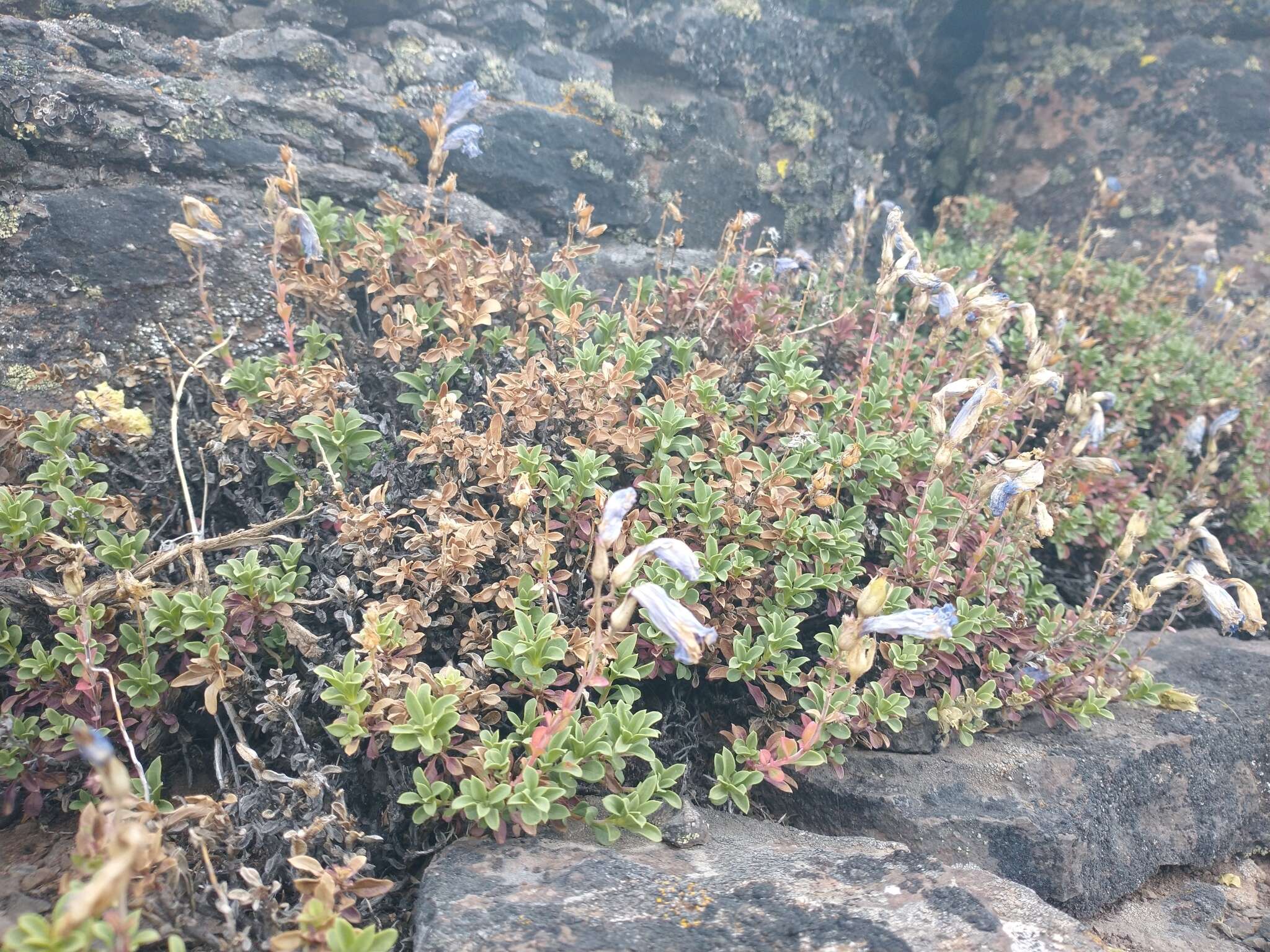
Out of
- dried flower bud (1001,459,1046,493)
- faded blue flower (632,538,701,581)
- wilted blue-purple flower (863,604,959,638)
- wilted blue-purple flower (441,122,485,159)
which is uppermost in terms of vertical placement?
wilted blue-purple flower (441,122,485,159)

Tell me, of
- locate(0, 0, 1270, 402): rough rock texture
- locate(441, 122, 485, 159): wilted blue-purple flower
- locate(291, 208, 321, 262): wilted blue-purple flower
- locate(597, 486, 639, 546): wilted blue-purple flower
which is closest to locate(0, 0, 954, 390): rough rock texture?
locate(0, 0, 1270, 402): rough rock texture

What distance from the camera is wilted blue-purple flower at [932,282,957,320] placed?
3240mm

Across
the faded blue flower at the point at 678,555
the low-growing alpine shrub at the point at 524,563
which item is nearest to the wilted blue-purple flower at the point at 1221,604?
the low-growing alpine shrub at the point at 524,563

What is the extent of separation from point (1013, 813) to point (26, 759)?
285cm

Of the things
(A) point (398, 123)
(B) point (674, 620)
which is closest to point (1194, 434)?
(B) point (674, 620)

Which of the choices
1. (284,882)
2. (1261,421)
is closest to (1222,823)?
(1261,421)

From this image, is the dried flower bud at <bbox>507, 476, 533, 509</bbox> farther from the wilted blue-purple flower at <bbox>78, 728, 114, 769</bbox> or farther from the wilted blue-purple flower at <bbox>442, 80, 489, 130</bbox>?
the wilted blue-purple flower at <bbox>442, 80, 489, 130</bbox>

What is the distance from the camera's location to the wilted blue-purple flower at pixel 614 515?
6.43 ft

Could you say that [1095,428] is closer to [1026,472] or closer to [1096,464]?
[1096,464]

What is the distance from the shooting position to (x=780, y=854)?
219 centimetres

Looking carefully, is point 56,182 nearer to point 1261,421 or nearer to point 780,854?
point 780,854

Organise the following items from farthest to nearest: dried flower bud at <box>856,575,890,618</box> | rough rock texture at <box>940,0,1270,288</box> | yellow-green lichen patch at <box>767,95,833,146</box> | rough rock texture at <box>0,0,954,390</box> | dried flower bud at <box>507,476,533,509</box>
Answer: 1. rough rock texture at <box>940,0,1270,288</box>
2. yellow-green lichen patch at <box>767,95,833,146</box>
3. rough rock texture at <box>0,0,954,390</box>
4. dried flower bud at <box>507,476,533,509</box>
5. dried flower bud at <box>856,575,890,618</box>

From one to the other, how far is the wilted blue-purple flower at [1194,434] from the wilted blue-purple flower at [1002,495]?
7.44 feet

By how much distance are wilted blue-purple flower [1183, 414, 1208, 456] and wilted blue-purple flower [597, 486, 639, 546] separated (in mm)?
3660
